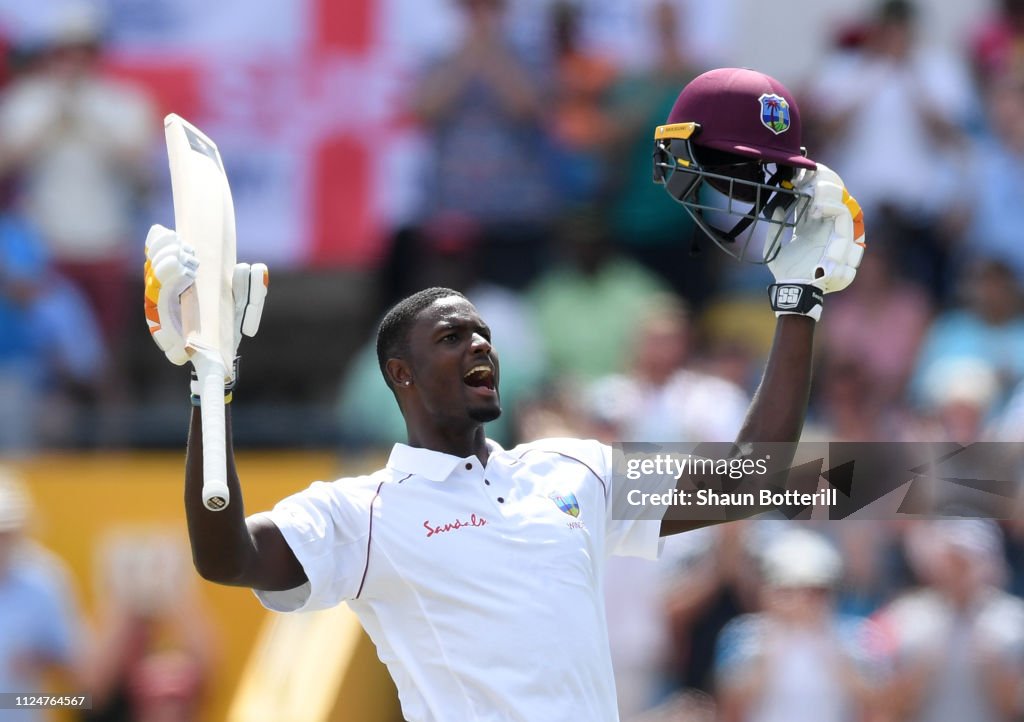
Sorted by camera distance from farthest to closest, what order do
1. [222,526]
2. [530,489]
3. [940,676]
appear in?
[940,676] → [530,489] → [222,526]

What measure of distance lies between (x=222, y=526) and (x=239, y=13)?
5919 mm

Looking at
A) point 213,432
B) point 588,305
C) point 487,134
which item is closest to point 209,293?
point 213,432

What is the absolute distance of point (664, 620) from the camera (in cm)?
742

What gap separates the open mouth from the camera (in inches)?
161

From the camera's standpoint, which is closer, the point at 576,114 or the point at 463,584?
the point at 463,584

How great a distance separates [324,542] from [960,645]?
12.9 ft

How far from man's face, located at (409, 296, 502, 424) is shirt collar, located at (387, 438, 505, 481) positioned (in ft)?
0.29

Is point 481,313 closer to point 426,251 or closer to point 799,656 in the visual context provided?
point 426,251

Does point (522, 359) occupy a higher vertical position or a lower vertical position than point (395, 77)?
lower

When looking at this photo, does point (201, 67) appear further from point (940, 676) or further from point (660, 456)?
point (660, 456)

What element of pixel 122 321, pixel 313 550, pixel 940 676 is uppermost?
pixel 313 550

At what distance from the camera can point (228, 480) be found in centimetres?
367

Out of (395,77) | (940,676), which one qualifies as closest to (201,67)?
(395,77)

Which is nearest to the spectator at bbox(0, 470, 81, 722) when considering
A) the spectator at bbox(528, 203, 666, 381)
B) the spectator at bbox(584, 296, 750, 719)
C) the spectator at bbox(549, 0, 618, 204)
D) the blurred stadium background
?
the blurred stadium background
